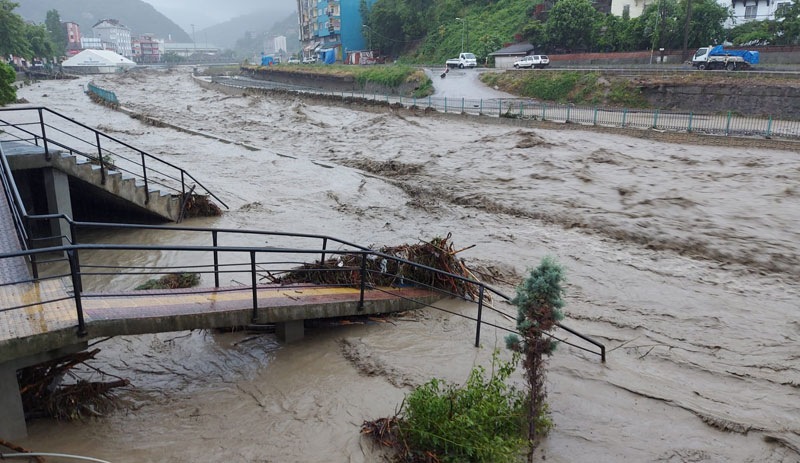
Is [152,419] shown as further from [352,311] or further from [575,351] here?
[575,351]

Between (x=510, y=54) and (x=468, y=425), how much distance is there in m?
60.2

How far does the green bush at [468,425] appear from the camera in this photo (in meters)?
5.95

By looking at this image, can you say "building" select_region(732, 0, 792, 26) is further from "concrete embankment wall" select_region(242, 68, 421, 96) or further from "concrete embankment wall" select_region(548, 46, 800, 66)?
"concrete embankment wall" select_region(242, 68, 421, 96)

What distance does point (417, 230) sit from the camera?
54.5ft

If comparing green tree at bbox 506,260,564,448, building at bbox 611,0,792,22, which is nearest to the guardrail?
green tree at bbox 506,260,564,448

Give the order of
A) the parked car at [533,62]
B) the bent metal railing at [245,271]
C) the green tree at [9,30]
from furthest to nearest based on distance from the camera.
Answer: the green tree at [9,30], the parked car at [533,62], the bent metal railing at [245,271]

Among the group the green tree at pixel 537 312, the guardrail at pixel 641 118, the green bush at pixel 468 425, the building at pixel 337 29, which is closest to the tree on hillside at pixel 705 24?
the guardrail at pixel 641 118

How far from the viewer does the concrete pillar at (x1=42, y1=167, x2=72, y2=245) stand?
12930 mm

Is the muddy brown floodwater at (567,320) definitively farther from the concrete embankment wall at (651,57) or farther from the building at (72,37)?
the building at (72,37)

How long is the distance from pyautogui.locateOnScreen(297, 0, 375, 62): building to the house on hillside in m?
45.5

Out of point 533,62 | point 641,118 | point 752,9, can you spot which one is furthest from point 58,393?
point 752,9

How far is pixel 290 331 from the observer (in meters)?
8.94

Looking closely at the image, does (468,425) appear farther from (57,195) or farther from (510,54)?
(510,54)

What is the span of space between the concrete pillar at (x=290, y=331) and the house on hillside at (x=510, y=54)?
54781mm
